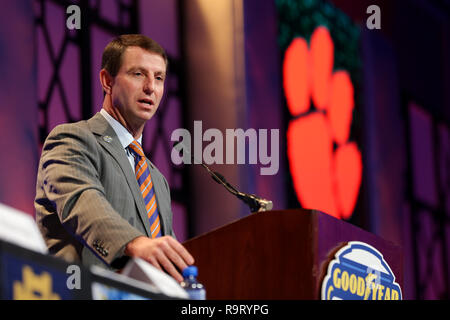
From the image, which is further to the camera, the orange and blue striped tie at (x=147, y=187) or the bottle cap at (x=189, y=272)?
the orange and blue striped tie at (x=147, y=187)

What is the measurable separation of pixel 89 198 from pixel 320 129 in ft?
15.1

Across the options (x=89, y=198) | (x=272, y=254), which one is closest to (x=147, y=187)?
(x=89, y=198)

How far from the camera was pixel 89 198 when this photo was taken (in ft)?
7.21

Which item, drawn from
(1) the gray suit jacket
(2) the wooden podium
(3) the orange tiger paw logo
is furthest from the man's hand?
(3) the orange tiger paw logo

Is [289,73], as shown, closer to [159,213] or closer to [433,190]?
[433,190]

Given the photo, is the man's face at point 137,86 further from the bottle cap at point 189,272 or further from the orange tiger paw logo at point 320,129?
the orange tiger paw logo at point 320,129

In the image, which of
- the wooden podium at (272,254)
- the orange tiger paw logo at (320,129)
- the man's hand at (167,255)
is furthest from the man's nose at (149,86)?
the orange tiger paw logo at (320,129)

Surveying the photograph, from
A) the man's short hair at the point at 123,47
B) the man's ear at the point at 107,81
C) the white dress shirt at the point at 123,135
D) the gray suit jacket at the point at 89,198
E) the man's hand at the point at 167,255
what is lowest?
the man's hand at the point at 167,255

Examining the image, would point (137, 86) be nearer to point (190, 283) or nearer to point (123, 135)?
point (123, 135)

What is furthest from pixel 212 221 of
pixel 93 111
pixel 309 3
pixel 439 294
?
pixel 439 294

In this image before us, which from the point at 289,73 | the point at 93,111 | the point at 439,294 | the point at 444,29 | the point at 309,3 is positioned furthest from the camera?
the point at 444,29

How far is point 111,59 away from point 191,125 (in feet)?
9.34

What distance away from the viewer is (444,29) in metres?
9.23

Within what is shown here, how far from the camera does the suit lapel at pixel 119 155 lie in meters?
2.49
